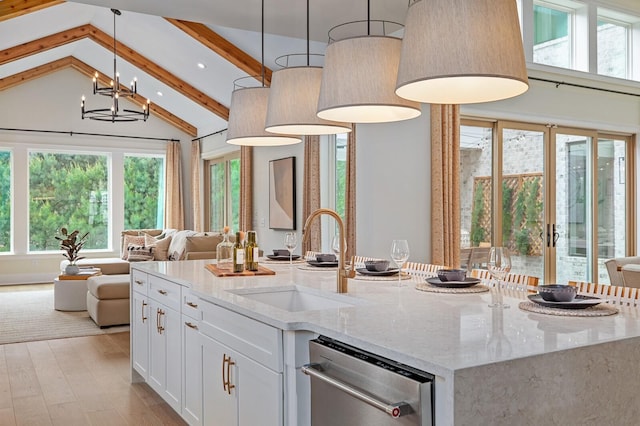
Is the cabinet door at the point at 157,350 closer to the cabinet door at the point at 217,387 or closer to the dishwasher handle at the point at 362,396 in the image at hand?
the cabinet door at the point at 217,387

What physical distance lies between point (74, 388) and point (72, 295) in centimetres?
322

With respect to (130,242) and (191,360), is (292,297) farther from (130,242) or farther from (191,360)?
(130,242)

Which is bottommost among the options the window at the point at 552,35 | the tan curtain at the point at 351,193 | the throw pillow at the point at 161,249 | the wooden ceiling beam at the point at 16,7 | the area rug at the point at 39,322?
the area rug at the point at 39,322

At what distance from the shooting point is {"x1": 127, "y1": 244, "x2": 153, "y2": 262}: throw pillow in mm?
8445

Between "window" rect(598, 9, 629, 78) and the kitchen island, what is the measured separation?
527 centimetres

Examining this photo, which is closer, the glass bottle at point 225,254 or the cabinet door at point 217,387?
the cabinet door at point 217,387

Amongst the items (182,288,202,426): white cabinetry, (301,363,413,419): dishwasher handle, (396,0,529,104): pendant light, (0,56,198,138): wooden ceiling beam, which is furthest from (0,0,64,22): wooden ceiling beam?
(301,363,413,419): dishwasher handle

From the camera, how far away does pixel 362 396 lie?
161cm

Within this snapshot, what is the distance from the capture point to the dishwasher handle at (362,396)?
4.83 ft

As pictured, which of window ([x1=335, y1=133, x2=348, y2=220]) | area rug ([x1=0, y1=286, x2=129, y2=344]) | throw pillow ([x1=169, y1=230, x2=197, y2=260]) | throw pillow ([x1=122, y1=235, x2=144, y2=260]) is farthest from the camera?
throw pillow ([x1=122, y1=235, x2=144, y2=260])

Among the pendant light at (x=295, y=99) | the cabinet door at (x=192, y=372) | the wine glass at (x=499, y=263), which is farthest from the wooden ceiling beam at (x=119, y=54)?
the wine glass at (x=499, y=263)

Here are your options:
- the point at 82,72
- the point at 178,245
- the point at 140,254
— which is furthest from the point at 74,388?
the point at 82,72

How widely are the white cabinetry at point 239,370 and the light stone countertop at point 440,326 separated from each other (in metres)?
0.07

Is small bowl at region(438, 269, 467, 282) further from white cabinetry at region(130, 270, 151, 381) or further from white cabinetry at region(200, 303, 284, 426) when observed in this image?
white cabinetry at region(130, 270, 151, 381)
